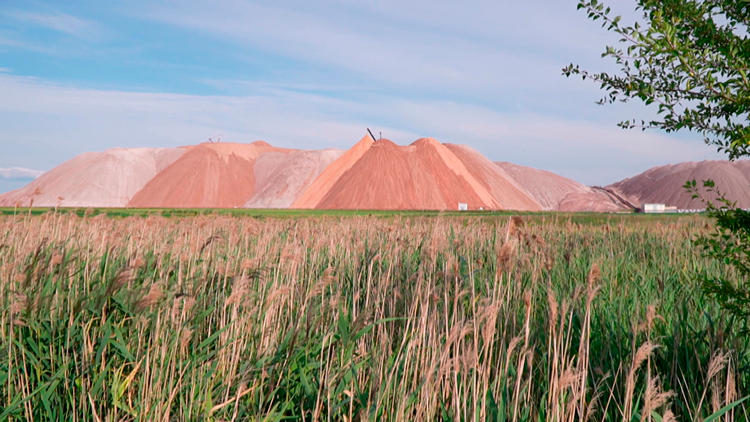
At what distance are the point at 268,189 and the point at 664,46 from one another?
3256 inches

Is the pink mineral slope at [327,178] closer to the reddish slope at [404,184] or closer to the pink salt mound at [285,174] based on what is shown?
the reddish slope at [404,184]

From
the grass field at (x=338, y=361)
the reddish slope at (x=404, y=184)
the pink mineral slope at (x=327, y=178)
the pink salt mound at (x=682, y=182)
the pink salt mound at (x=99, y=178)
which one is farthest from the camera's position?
the pink salt mound at (x=682, y=182)

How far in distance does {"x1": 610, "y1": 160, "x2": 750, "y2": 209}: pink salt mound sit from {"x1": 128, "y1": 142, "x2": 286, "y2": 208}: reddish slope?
89.4 meters

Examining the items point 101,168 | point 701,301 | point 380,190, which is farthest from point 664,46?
point 101,168

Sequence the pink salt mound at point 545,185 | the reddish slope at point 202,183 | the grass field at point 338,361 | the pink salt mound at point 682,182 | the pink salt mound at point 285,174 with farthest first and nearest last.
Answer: the pink salt mound at point 682,182 → the pink salt mound at point 545,185 → the pink salt mound at point 285,174 → the reddish slope at point 202,183 → the grass field at point 338,361

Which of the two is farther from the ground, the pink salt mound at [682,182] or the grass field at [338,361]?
the pink salt mound at [682,182]

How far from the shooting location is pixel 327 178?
250ft

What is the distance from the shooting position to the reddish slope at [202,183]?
262 feet

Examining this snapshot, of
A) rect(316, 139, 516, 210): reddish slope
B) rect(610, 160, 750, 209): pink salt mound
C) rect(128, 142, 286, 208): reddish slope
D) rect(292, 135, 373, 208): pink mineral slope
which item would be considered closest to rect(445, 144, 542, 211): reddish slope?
rect(316, 139, 516, 210): reddish slope

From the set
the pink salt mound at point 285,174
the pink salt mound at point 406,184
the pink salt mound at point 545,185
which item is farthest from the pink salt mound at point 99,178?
the pink salt mound at point 545,185

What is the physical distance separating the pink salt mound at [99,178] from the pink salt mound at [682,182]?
110 m

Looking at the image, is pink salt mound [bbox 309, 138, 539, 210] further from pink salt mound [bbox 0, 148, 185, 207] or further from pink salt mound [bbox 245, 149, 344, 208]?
pink salt mound [bbox 0, 148, 185, 207]

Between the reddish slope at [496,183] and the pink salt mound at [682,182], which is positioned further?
the pink salt mound at [682,182]

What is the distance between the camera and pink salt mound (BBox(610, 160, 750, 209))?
382 ft
